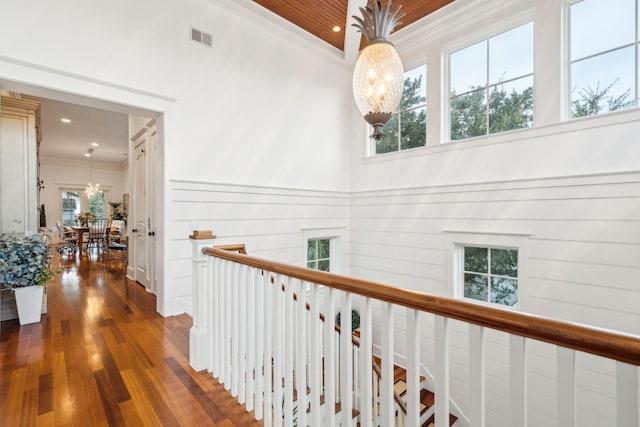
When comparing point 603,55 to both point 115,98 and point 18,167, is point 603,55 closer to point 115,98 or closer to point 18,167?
point 115,98

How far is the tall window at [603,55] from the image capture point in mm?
3016

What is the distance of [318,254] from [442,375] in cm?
425

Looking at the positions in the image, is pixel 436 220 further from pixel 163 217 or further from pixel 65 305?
pixel 65 305

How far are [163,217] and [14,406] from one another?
1.92 metres

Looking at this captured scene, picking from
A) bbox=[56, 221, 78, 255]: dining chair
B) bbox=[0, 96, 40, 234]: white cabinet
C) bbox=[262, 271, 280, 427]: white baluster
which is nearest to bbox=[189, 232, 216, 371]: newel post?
bbox=[262, 271, 280, 427]: white baluster

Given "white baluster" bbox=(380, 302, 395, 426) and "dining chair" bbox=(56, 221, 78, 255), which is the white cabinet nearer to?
"white baluster" bbox=(380, 302, 395, 426)

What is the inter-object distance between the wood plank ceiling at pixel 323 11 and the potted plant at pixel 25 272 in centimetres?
394

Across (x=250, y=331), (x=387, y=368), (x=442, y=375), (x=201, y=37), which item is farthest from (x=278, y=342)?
(x=201, y=37)

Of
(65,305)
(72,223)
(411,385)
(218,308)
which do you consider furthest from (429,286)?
(72,223)

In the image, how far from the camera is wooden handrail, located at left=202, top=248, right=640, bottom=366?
0.65 metres

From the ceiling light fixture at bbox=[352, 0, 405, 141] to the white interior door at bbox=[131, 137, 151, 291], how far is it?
3507mm

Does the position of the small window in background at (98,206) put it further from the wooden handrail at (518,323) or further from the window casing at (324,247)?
the wooden handrail at (518,323)

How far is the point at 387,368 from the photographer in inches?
42.8

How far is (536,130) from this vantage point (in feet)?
11.4
